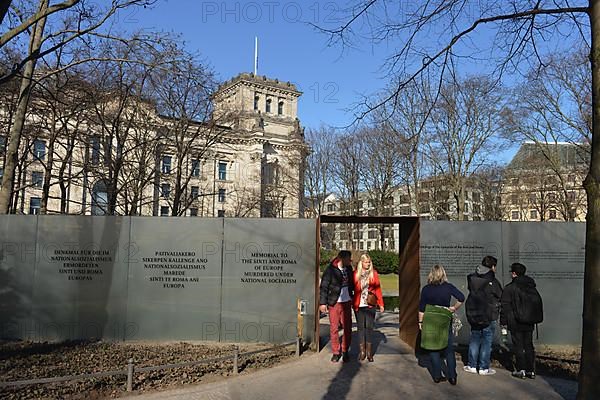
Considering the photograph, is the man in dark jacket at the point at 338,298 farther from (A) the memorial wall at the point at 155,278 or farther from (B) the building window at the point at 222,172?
(B) the building window at the point at 222,172

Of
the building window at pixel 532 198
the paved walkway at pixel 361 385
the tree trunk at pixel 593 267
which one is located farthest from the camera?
the building window at pixel 532 198

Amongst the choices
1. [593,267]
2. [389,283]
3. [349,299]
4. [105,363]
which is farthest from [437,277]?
[389,283]

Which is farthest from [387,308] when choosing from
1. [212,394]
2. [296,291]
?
[212,394]

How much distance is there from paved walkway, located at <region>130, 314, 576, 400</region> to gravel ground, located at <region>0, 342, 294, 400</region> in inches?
20.6

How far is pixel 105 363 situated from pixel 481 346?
6.22 metres

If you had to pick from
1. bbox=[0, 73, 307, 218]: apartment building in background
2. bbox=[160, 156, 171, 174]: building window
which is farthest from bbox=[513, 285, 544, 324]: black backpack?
bbox=[160, 156, 171, 174]: building window

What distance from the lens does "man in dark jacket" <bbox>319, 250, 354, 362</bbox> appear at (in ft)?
27.2

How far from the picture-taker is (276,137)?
76250 mm

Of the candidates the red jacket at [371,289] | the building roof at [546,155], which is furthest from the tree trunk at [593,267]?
the building roof at [546,155]

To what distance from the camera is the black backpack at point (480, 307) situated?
724 cm

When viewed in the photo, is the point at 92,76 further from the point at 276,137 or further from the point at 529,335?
the point at 276,137

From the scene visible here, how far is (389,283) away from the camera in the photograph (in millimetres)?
29875

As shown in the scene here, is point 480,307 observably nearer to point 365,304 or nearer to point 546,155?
point 365,304

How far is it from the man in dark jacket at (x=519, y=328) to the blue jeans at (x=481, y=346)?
0.95 ft
